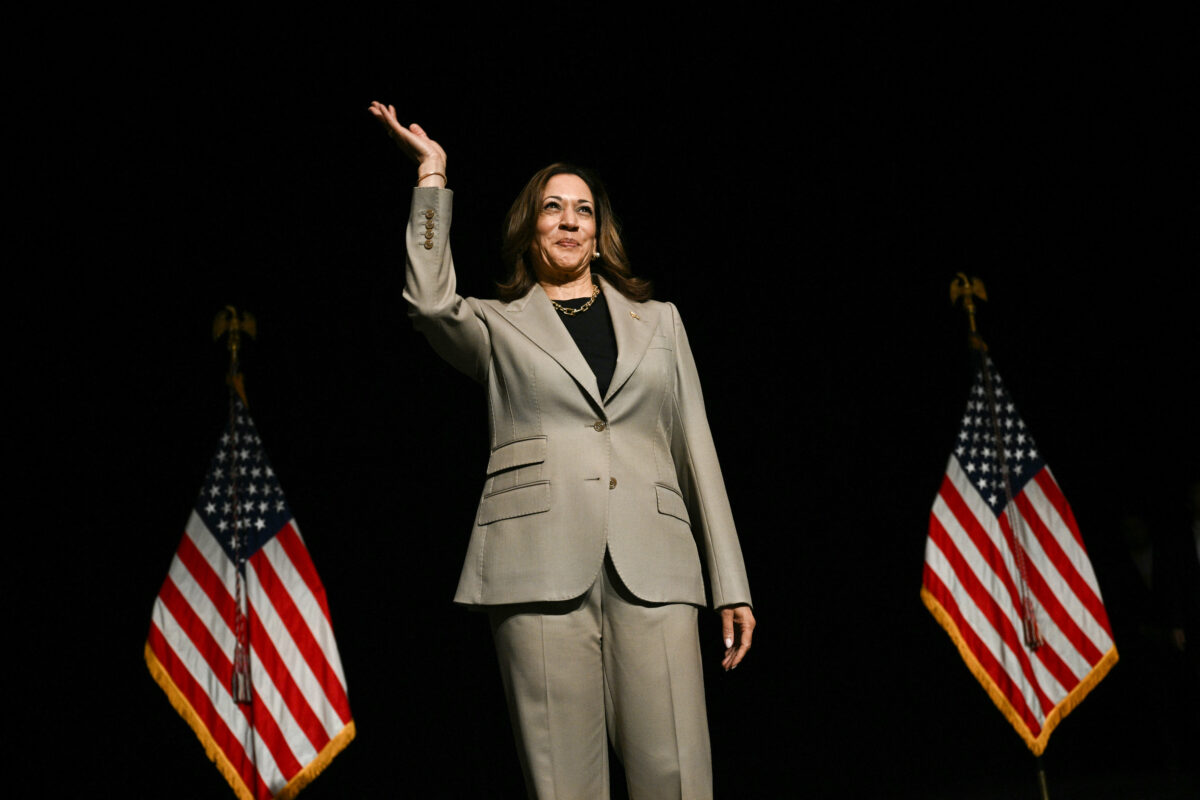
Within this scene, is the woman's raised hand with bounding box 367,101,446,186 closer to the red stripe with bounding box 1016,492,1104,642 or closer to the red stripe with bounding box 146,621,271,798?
the red stripe with bounding box 146,621,271,798

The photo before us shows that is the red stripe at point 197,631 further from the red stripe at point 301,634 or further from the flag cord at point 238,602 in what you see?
the red stripe at point 301,634

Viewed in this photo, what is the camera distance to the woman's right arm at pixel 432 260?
1948mm

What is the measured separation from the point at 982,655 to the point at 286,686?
2140mm

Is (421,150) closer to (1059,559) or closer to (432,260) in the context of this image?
(432,260)

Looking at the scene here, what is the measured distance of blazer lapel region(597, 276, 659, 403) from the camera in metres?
2.04

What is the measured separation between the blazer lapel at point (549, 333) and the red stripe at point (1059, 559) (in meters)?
2.20

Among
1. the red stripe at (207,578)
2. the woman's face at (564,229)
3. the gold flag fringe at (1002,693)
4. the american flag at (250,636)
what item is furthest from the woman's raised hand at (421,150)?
the gold flag fringe at (1002,693)

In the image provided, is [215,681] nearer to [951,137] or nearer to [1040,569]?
[1040,569]

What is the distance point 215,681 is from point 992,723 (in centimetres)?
259

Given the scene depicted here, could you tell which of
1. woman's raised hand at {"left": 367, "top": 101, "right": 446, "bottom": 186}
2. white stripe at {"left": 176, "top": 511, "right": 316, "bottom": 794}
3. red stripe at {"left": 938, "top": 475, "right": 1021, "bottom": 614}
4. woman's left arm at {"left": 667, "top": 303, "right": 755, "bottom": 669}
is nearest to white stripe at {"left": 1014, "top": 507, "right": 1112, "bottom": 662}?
red stripe at {"left": 938, "top": 475, "right": 1021, "bottom": 614}

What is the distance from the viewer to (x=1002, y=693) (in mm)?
3631

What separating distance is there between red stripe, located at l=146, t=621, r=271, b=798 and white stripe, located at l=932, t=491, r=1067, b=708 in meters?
2.22

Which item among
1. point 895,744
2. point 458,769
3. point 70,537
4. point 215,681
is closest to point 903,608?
point 895,744

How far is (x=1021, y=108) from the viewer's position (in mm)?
4039
